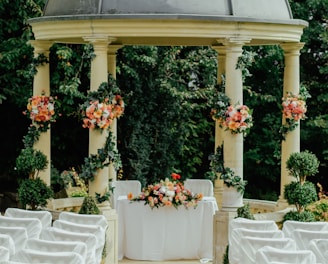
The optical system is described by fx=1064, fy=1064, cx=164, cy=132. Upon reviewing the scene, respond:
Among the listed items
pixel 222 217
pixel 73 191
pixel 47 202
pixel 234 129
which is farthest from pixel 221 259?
pixel 73 191

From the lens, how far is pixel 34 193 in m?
21.1

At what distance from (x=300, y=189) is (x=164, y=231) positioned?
2866mm

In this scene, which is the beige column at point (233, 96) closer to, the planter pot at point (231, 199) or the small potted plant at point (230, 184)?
the small potted plant at point (230, 184)

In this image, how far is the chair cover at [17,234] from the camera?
17156 mm

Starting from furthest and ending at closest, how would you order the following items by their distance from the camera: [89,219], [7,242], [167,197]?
[167,197]
[89,219]
[7,242]

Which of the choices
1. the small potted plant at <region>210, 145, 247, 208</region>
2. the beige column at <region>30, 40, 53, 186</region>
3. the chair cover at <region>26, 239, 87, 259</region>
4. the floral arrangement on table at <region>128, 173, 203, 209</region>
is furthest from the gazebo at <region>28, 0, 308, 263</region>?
the chair cover at <region>26, 239, 87, 259</region>

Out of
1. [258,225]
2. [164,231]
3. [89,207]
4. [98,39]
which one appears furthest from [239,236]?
[98,39]

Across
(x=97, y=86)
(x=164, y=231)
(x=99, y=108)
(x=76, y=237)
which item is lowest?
(x=164, y=231)

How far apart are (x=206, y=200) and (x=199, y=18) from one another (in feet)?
13.5

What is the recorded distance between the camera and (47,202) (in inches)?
856

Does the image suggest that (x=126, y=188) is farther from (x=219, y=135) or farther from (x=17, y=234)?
(x=17, y=234)

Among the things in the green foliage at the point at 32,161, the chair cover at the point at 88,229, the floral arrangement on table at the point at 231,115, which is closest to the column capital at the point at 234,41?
the floral arrangement on table at the point at 231,115

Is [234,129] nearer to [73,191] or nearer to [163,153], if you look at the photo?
[73,191]

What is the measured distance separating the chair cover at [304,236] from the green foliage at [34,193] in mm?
5627
